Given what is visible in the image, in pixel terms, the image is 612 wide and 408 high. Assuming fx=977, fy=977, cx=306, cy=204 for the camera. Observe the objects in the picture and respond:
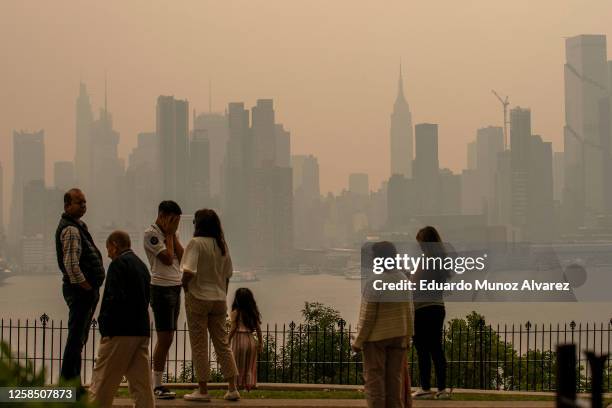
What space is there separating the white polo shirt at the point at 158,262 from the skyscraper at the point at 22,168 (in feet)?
352

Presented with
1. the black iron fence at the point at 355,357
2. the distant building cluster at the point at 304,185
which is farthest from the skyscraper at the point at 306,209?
the black iron fence at the point at 355,357

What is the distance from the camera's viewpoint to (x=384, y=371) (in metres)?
7.50

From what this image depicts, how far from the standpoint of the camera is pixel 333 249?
105 metres

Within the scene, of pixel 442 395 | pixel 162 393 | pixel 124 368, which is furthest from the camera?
pixel 442 395

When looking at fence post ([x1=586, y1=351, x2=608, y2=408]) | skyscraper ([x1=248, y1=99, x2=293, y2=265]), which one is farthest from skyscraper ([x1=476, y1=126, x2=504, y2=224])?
fence post ([x1=586, y1=351, x2=608, y2=408])

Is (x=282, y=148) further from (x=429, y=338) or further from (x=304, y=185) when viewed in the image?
(x=429, y=338)

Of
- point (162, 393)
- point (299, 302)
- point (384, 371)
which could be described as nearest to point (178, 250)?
point (162, 393)

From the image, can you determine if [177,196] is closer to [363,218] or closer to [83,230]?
[363,218]

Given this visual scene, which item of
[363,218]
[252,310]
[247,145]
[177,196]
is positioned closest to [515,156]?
[363,218]

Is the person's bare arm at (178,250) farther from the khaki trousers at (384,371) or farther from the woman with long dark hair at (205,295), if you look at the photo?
the khaki trousers at (384,371)

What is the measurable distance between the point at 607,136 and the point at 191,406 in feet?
344

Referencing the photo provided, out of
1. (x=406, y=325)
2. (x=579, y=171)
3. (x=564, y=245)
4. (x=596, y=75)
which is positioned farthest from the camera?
(x=596, y=75)

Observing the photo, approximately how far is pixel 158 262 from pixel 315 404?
1.84 meters

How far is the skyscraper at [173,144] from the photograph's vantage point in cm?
12075
